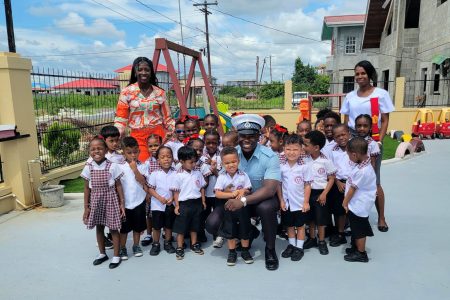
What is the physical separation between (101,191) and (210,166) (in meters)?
1.01

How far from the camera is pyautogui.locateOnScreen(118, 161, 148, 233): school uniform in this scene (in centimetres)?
323

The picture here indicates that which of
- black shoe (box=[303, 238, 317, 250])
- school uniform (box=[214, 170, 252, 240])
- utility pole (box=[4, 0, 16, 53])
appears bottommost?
black shoe (box=[303, 238, 317, 250])

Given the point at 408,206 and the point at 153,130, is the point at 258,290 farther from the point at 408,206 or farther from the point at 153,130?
the point at 408,206

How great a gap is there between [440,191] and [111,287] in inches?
186

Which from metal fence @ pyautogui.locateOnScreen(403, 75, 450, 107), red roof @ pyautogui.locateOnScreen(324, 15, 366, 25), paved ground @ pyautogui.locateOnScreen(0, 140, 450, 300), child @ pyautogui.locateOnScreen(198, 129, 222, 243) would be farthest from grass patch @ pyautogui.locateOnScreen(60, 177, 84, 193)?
red roof @ pyautogui.locateOnScreen(324, 15, 366, 25)

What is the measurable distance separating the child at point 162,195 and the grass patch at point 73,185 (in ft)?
9.22

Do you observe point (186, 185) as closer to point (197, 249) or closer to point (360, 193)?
point (197, 249)

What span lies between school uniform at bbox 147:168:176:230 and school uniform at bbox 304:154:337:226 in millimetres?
1274

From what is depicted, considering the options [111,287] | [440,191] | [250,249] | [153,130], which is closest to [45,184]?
[153,130]

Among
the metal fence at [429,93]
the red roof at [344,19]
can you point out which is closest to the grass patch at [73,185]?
the metal fence at [429,93]

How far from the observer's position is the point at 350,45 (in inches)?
955

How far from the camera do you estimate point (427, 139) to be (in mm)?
11375

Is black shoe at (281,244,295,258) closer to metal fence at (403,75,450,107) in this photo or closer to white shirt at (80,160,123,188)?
white shirt at (80,160,123,188)

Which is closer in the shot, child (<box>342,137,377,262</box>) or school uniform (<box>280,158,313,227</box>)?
child (<box>342,137,377,262</box>)
